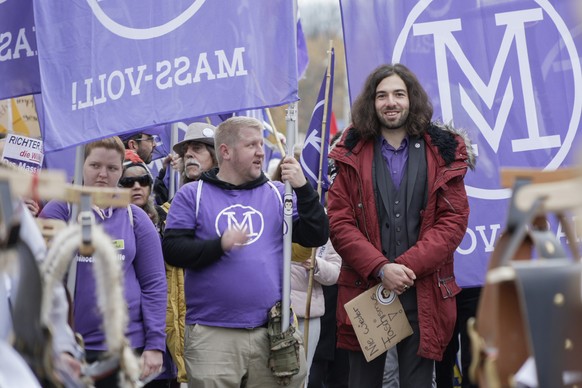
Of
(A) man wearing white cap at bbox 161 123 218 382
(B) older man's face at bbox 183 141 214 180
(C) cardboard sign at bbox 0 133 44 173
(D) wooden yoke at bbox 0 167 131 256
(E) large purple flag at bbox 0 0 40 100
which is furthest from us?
(B) older man's face at bbox 183 141 214 180

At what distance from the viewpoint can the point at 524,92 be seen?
675cm

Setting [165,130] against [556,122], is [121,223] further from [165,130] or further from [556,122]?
[165,130]

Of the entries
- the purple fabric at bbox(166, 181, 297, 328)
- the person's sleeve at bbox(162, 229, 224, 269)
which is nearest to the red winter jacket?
the purple fabric at bbox(166, 181, 297, 328)

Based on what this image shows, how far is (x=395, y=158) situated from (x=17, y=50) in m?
2.86

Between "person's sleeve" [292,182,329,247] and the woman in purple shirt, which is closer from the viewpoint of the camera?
the woman in purple shirt

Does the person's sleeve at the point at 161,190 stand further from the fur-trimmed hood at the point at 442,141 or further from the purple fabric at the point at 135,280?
the purple fabric at the point at 135,280

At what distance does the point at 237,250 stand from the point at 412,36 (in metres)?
1.99

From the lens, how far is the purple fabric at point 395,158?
19.9ft

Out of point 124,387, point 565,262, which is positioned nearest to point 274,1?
point 124,387

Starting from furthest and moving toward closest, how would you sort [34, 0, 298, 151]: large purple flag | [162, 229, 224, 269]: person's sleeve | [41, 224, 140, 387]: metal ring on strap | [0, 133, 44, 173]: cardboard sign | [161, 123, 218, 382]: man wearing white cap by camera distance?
1. [0, 133, 44, 173]: cardboard sign
2. [161, 123, 218, 382]: man wearing white cap
3. [34, 0, 298, 151]: large purple flag
4. [162, 229, 224, 269]: person's sleeve
5. [41, 224, 140, 387]: metal ring on strap

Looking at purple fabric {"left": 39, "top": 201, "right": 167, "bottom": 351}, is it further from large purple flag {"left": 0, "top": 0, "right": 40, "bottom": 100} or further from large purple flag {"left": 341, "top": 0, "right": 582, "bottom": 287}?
large purple flag {"left": 0, "top": 0, "right": 40, "bottom": 100}

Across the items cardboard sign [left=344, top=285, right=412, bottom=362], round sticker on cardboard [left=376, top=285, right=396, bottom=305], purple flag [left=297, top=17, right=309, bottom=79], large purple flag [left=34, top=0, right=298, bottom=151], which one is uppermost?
purple flag [left=297, top=17, right=309, bottom=79]

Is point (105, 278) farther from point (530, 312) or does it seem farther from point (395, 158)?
point (395, 158)

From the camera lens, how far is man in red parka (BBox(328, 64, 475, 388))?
588 cm
